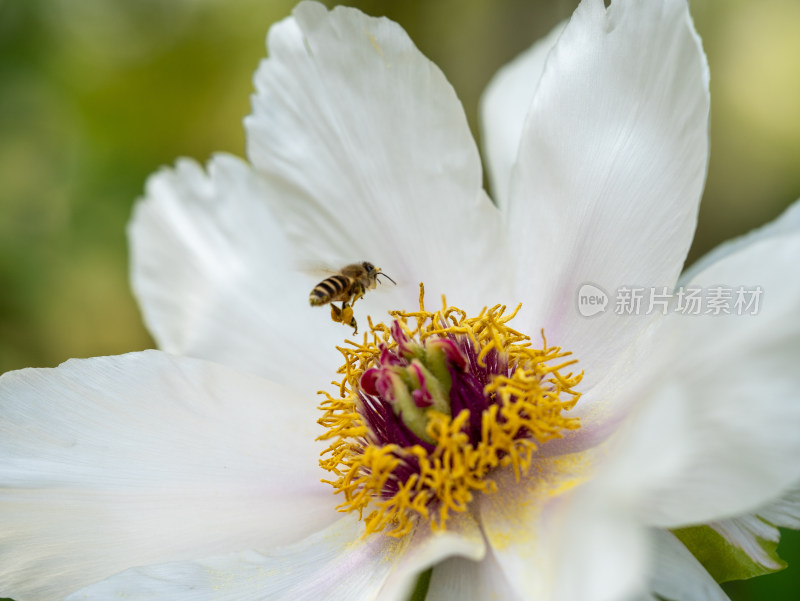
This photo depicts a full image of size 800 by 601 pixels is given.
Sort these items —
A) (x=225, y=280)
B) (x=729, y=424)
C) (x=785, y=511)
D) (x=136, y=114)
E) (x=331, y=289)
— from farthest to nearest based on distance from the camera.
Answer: (x=136, y=114), (x=225, y=280), (x=331, y=289), (x=785, y=511), (x=729, y=424)

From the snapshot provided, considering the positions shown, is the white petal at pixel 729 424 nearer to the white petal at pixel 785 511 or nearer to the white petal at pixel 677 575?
the white petal at pixel 677 575

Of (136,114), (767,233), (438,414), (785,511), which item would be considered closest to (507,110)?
(767,233)

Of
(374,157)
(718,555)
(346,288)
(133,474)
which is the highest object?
A: (374,157)

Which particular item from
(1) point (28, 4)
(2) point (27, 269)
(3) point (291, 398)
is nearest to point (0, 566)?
(3) point (291, 398)

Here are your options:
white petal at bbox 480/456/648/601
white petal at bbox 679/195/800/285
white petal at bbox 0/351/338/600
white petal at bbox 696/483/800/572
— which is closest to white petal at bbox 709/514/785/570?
white petal at bbox 696/483/800/572

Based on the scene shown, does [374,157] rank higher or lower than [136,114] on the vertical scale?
lower

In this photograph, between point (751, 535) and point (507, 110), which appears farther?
point (507, 110)

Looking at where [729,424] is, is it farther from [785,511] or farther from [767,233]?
[767,233]
